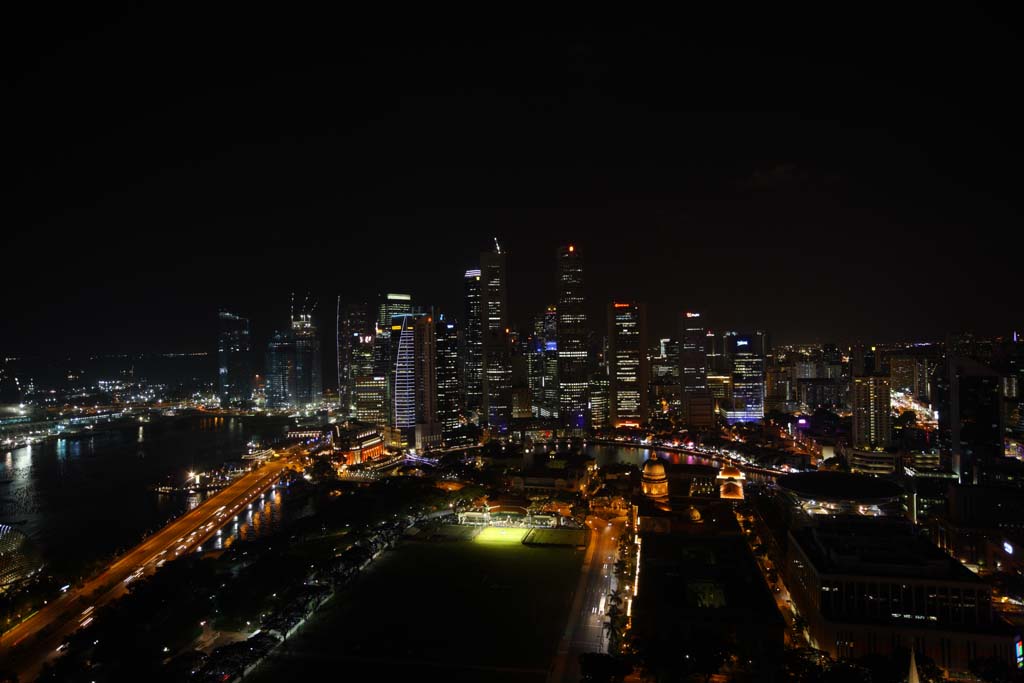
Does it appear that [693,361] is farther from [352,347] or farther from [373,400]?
[352,347]

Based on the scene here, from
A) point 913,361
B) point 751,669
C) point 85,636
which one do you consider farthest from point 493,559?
point 913,361

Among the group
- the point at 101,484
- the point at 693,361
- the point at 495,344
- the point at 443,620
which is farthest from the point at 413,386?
the point at 443,620

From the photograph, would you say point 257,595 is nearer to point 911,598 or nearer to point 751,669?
point 751,669

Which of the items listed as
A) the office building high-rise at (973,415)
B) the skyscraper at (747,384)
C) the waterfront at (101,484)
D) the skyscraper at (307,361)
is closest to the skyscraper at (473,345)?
the waterfront at (101,484)

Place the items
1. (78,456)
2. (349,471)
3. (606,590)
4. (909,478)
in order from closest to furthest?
1. (606,590)
2. (909,478)
3. (349,471)
4. (78,456)

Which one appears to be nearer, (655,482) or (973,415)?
(973,415)

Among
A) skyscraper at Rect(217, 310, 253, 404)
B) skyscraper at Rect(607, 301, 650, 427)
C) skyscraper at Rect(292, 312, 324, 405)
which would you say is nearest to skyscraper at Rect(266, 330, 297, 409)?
skyscraper at Rect(292, 312, 324, 405)
